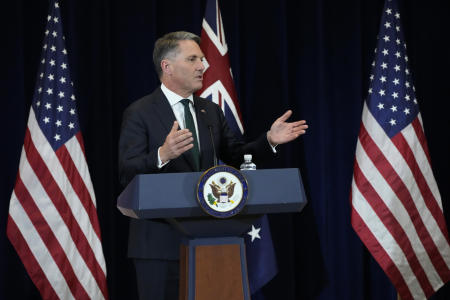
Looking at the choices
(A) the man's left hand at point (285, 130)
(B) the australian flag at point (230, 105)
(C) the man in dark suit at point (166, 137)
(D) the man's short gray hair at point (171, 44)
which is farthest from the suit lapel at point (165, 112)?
(B) the australian flag at point (230, 105)

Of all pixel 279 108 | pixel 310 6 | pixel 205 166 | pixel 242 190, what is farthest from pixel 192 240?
pixel 310 6

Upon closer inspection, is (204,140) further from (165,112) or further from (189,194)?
(189,194)

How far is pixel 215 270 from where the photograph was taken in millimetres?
1980

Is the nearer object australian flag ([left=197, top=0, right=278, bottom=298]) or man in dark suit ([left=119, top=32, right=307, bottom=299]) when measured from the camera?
man in dark suit ([left=119, top=32, right=307, bottom=299])

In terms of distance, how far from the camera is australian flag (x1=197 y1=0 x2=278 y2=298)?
359 cm

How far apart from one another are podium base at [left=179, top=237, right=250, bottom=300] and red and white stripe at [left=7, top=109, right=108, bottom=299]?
58.8 inches

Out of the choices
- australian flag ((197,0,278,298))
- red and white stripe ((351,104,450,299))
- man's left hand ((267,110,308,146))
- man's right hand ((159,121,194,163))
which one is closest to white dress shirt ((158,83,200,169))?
man's left hand ((267,110,308,146))

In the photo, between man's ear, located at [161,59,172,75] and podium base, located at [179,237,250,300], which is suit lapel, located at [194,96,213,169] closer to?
man's ear, located at [161,59,172,75]

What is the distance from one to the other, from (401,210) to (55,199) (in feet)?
6.41

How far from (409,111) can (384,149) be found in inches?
11.0

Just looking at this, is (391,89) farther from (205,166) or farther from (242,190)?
(242,190)

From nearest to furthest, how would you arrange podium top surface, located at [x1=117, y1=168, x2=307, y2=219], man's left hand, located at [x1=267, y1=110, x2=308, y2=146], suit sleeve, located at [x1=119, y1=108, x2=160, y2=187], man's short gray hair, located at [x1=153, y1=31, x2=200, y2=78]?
podium top surface, located at [x1=117, y1=168, x2=307, y2=219] → suit sleeve, located at [x1=119, y1=108, x2=160, y2=187] → man's left hand, located at [x1=267, y1=110, x2=308, y2=146] → man's short gray hair, located at [x1=153, y1=31, x2=200, y2=78]

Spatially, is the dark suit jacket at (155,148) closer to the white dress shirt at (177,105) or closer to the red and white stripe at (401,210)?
the white dress shirt at (177,105)

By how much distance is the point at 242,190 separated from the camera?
1.91 m
